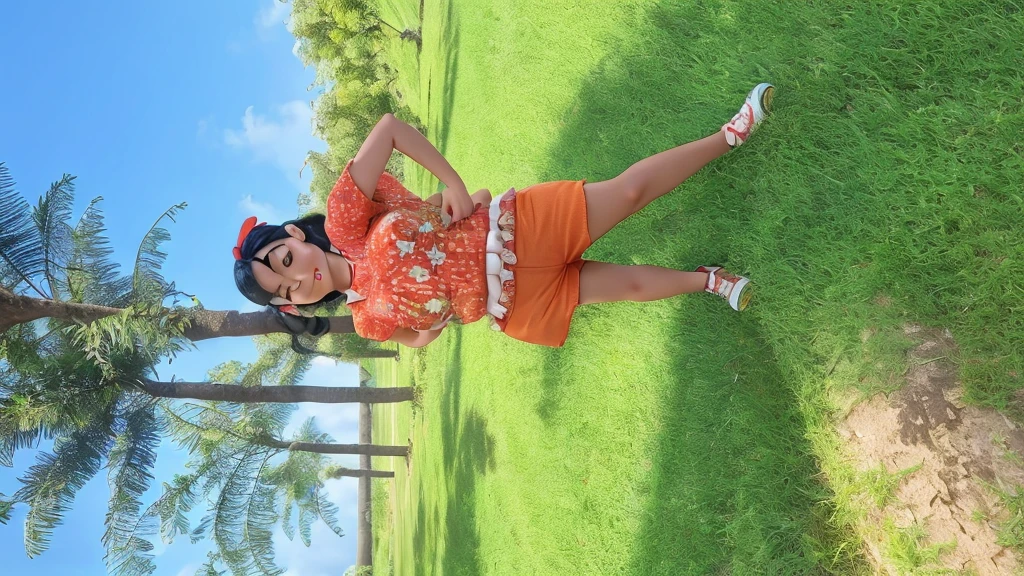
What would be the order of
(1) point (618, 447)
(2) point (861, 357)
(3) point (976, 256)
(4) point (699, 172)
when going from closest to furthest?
1. (3) point (976, 256)
2. (2) point (861, 357)
3. (4) point (699, 172)
4. (1) point (618, 447)

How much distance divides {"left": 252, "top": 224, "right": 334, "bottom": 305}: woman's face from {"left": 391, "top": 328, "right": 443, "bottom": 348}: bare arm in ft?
1.32

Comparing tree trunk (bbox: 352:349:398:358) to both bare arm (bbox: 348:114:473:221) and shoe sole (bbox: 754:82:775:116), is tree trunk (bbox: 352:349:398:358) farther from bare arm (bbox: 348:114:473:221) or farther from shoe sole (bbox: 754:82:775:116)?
shoe sole (bbox: 754:82:775:116)

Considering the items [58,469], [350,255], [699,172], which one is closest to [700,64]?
[699,172]

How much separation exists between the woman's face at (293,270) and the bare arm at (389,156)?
0.39 m

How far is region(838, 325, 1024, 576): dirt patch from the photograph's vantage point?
177 cm

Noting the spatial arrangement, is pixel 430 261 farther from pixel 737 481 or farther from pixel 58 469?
pixel 58 469

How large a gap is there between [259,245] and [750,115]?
226 centimetres

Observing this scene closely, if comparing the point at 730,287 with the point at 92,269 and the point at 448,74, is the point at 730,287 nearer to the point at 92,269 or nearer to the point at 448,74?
the point at 92,269

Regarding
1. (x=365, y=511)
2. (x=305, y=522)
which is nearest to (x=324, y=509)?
(x=305, y=522)

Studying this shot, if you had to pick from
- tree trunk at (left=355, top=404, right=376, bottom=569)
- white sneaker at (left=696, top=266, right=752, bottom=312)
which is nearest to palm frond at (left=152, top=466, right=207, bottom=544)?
white sneaker at (left=696, top=266, right=752, bottom=312)

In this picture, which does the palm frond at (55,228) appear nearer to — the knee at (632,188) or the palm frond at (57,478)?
the palm frond at (57,478)

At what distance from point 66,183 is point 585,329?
3628mm

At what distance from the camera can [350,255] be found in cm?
269

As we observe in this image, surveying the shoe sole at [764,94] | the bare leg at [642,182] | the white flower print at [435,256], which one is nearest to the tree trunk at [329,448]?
the white flower print at [435,256]
